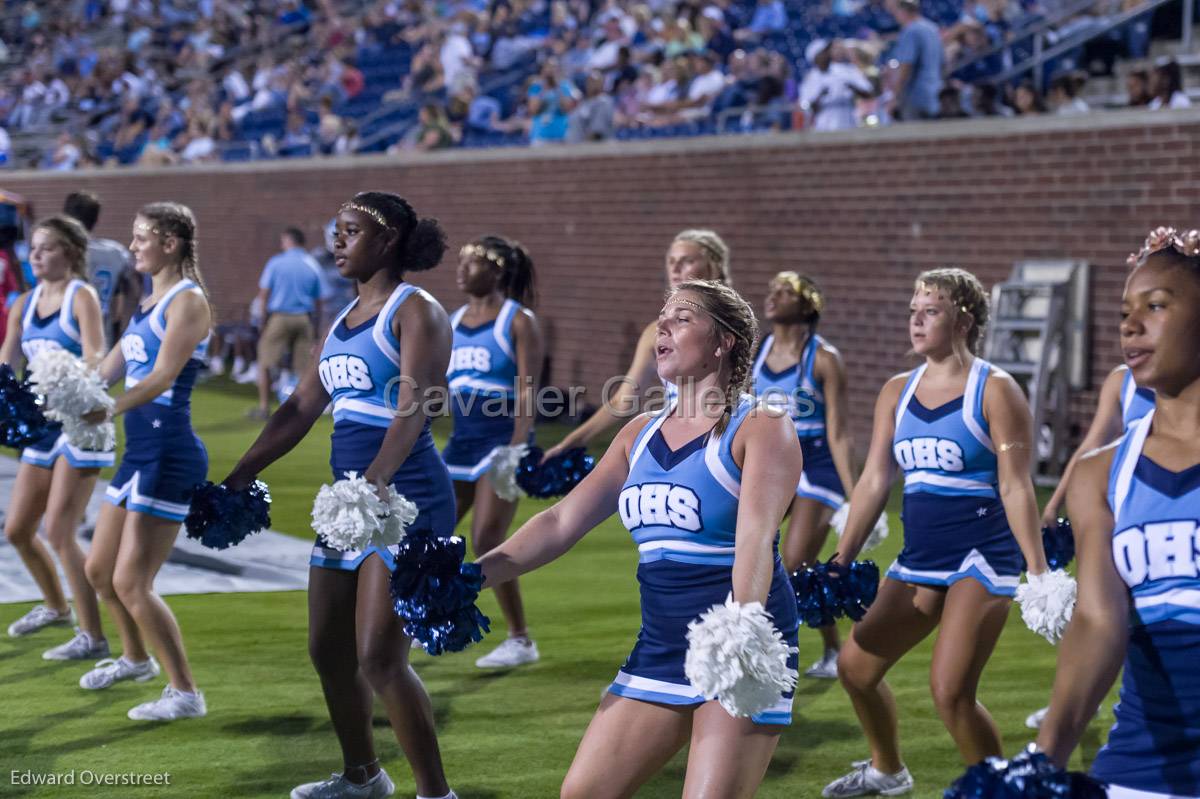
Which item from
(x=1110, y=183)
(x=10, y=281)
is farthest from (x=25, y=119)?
(x=1110, y=183)

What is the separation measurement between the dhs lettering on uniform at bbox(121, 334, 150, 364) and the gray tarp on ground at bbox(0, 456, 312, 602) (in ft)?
8.44

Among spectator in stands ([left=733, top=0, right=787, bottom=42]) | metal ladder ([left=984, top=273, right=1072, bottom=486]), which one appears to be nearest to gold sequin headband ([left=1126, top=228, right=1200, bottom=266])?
metal ladder ([left=984, top=273, right=1072, bottom=486])

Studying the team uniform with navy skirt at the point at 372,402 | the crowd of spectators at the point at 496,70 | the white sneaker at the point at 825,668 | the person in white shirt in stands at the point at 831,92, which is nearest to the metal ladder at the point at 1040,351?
the crowd of spectators at the point at 496,70

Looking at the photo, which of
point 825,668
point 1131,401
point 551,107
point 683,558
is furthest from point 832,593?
point 551,107

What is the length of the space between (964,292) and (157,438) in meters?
3.07

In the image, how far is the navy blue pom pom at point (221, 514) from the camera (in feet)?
16.0

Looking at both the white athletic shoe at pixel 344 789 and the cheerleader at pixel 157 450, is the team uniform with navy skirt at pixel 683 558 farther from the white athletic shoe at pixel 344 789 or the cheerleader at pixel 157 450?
the cheerleader at pixel 157 450

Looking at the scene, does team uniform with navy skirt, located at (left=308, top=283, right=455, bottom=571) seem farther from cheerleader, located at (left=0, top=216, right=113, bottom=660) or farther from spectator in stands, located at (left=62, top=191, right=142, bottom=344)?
spectator in stands, located at (left=62, top=191, right=142, bottom=344)

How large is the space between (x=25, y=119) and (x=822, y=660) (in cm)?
2952

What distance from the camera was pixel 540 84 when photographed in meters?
19.6

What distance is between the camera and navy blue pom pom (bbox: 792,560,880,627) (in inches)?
172

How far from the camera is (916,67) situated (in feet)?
45.7

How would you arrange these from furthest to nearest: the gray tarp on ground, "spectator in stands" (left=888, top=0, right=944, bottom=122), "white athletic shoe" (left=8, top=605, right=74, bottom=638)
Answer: "spectator in stands" (left=888, top=0, right=944, bottom=122) < the gray tarp on ground < "white athletic shoe" (left=8, top=605, right=74, bottom=638)

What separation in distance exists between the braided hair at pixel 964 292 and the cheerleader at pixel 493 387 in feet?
8.01
